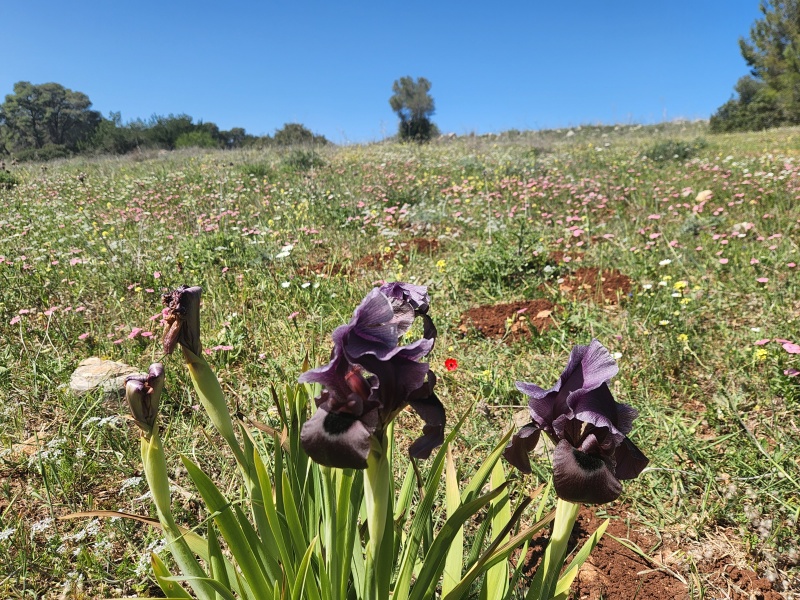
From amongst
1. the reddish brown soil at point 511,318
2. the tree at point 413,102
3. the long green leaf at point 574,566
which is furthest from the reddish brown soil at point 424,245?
the tree at point 413,102

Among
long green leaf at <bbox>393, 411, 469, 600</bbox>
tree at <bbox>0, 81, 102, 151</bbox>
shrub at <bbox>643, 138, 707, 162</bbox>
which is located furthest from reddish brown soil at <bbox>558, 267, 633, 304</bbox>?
tree at <bbox>0, 81, 102, 151</bbox>

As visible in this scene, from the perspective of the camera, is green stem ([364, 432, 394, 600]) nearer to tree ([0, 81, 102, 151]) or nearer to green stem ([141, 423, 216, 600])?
green stem ([141, 423, 216, 600])

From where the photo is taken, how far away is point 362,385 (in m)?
0.79

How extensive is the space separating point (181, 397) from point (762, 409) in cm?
301

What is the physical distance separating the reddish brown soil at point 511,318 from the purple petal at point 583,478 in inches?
89.9

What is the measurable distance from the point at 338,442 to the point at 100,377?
236cm

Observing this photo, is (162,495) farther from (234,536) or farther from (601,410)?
(601,410)

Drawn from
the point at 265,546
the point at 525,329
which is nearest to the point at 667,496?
the point at 525,329

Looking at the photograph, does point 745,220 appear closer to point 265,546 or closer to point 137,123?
point 265,546

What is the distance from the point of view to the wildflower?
1060 millimetres

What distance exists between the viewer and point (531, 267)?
424cm

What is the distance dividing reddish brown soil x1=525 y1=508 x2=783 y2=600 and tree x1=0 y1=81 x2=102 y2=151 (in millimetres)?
45884

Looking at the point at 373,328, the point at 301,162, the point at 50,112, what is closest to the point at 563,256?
the point at 373,328

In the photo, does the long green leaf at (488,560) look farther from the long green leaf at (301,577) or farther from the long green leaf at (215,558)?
the long green leaf at (215,558)
